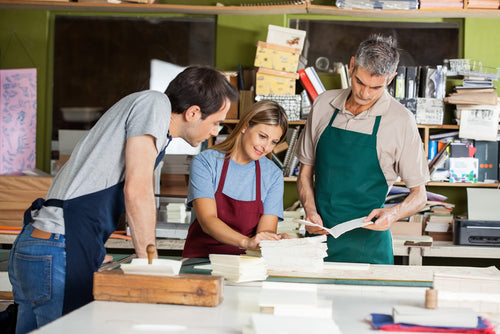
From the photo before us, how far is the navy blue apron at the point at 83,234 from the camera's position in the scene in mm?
1744

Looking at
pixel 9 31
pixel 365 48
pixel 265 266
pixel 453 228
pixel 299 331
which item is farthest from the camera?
pixel 9 31

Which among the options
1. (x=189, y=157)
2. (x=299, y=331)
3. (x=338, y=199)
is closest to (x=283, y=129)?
(x=338, y=199)

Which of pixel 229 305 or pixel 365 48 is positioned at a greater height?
pixel 365 48

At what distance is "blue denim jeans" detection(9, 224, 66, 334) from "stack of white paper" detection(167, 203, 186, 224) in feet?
8.21

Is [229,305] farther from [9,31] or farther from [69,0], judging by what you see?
[9,31]

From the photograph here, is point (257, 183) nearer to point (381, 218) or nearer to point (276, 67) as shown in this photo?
point (381, 218)

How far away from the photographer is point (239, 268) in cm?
186

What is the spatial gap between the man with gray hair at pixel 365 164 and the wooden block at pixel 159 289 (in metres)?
1.11

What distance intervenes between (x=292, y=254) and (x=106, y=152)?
713 mm

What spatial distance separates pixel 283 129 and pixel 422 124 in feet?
6.74

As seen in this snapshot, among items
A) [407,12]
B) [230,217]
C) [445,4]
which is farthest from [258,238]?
[445,4]

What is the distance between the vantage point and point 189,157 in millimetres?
4480

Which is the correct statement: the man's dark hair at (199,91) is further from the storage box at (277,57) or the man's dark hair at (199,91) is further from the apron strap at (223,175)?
the storage box at (277,57)

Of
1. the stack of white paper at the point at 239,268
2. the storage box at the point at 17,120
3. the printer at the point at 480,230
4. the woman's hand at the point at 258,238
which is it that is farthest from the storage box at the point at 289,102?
the stack of white paper at the point at 239,268
